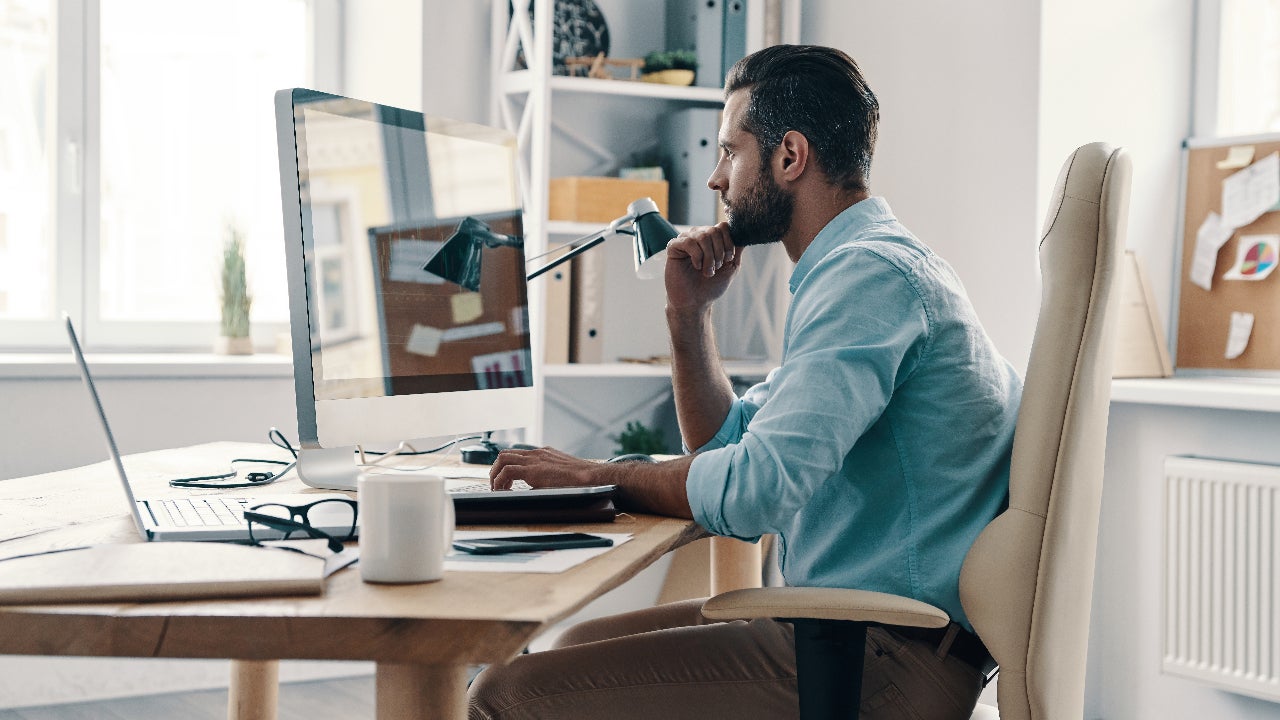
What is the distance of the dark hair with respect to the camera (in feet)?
5.18

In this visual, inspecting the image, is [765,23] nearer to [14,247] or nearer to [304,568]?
[14,247]

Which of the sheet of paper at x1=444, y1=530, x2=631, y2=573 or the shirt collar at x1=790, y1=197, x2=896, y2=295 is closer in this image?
the sheet of paper at x1=444, y1=530, x2=631, y2=573

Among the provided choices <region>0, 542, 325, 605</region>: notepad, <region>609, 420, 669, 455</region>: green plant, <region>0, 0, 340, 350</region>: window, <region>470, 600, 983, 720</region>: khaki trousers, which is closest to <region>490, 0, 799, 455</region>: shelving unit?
<region>609, 420, 669, 455</region>: green plant

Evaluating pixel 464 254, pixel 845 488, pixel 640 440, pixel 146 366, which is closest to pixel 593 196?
pixel 640 440

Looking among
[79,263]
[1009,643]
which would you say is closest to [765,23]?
[79,263]

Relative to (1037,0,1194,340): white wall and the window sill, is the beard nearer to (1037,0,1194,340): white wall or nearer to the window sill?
(1037,0,1194,340): white wall

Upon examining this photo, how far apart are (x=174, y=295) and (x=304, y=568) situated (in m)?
2.48

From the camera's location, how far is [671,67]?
3268 mm

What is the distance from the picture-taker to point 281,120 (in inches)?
56.8

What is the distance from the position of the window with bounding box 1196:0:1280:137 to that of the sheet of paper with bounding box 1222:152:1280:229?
109mm

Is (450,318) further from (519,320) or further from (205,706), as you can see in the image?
(205,706)

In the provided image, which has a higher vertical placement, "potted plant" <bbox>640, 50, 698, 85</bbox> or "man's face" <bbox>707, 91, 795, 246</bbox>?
"potted plant" <bbox>640, 50, 698, 85</bbox>

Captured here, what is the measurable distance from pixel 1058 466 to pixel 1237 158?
1938 millimetres

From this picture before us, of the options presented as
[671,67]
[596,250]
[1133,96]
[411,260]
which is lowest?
[411,260]
